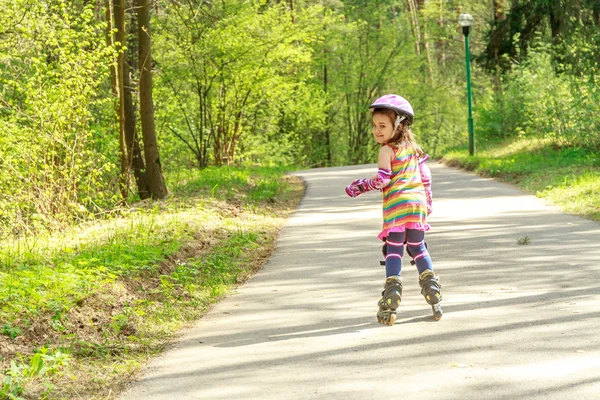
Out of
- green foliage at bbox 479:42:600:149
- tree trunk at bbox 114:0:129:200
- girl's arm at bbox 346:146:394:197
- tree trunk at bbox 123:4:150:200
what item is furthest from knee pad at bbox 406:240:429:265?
green foliage at bbox 479:42:600:149

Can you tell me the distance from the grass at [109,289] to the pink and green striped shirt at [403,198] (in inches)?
76.7

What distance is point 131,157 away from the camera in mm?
17203

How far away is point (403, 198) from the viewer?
687 centimetres

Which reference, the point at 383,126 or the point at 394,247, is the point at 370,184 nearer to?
the point at 383,126

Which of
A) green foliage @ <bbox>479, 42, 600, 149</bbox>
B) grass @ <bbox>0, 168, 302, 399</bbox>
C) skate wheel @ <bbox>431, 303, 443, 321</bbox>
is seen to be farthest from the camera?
green foliage @ <bbox>479, 42, 600, 149</bbox>

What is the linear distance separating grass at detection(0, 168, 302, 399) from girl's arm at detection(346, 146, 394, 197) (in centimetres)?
182

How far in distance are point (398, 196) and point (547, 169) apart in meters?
13.6

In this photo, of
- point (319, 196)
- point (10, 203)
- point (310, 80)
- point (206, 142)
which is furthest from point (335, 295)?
point (310, 80)

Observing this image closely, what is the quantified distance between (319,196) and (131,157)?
4652 millimetres

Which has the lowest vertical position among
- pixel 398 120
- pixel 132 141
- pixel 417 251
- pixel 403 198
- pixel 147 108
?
pixel 417 251

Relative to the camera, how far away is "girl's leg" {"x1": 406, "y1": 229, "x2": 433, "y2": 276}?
6.92m

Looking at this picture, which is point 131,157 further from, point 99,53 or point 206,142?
point 206,142

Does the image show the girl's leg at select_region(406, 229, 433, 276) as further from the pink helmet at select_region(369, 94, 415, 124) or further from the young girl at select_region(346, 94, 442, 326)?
the pink helmet at select_region(369, 94, 415, 124)

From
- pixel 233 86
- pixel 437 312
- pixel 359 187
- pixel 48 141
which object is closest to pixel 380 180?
pixel 359 187
